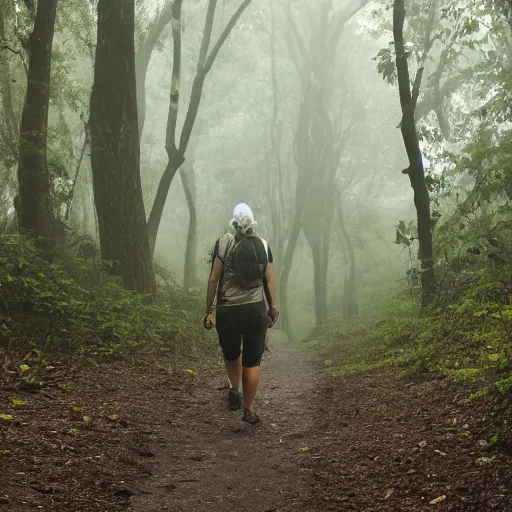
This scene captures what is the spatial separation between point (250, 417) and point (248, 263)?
1548mm

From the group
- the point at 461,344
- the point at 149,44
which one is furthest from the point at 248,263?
the point at 149,44

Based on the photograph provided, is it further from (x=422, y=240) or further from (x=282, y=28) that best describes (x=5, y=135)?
(x=282, y=28)

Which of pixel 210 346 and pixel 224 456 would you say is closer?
pixel 224 456

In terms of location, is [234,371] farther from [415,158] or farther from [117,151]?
[415,158]

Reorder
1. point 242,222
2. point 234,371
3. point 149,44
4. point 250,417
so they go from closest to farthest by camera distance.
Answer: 1. point 250,417
2. point 242,222
3. point 234,371
4. point 149,44

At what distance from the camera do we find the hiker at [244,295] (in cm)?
661

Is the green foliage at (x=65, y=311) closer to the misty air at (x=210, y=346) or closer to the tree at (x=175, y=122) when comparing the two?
the misty air at (x=210, y=346)

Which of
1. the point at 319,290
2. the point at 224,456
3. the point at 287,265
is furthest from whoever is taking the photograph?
the point at 287,265

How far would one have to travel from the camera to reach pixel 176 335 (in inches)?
432

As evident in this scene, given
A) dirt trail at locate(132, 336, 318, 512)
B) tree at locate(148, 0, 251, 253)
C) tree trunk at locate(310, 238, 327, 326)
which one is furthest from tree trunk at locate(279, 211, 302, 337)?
dirt trail at locate(132, 336, 318, 512)

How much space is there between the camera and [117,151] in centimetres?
1176

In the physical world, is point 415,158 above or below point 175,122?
below

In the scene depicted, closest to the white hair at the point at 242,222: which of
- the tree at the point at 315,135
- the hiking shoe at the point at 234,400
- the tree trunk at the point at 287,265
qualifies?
the hiking shoe at the point at 234,400

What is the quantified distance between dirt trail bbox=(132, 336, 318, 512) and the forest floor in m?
0.01
